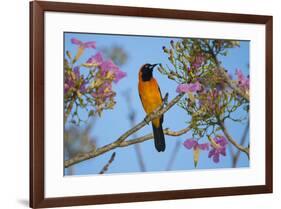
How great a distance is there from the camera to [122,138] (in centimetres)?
124

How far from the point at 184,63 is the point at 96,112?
238mm

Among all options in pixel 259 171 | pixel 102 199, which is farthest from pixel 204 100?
pixel 102 199

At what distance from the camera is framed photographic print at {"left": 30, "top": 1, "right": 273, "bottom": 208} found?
3.87ft

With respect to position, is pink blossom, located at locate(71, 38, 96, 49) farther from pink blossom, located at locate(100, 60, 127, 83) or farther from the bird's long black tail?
the bird's long black tail

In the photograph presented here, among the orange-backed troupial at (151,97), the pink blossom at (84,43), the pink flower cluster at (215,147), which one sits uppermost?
the pink blossom at (84,43)

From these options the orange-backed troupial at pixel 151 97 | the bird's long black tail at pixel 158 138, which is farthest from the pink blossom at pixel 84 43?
the bird's long black tail at pixel 158 138

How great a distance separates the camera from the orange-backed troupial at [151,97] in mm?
1263

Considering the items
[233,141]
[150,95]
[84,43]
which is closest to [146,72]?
[150,95]

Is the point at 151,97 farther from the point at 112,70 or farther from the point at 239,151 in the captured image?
the point at 239,151

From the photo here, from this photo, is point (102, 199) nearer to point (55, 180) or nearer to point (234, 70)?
point (55, 180)

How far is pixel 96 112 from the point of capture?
1224mm

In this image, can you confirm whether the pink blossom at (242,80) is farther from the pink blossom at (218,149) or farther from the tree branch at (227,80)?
the pink blossom at (218,149)

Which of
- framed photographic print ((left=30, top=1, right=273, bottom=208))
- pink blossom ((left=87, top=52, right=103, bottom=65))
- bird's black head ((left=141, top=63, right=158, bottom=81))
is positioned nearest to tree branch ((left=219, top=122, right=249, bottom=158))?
framed photographic print ((left=30, top=1, right=273, bottom=208))

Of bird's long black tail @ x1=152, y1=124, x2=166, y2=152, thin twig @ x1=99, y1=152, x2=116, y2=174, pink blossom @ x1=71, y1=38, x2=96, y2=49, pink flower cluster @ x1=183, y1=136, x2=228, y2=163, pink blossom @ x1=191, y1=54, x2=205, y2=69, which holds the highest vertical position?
pink blossom @ x1=71, y1=38, x2=96, y2=49
